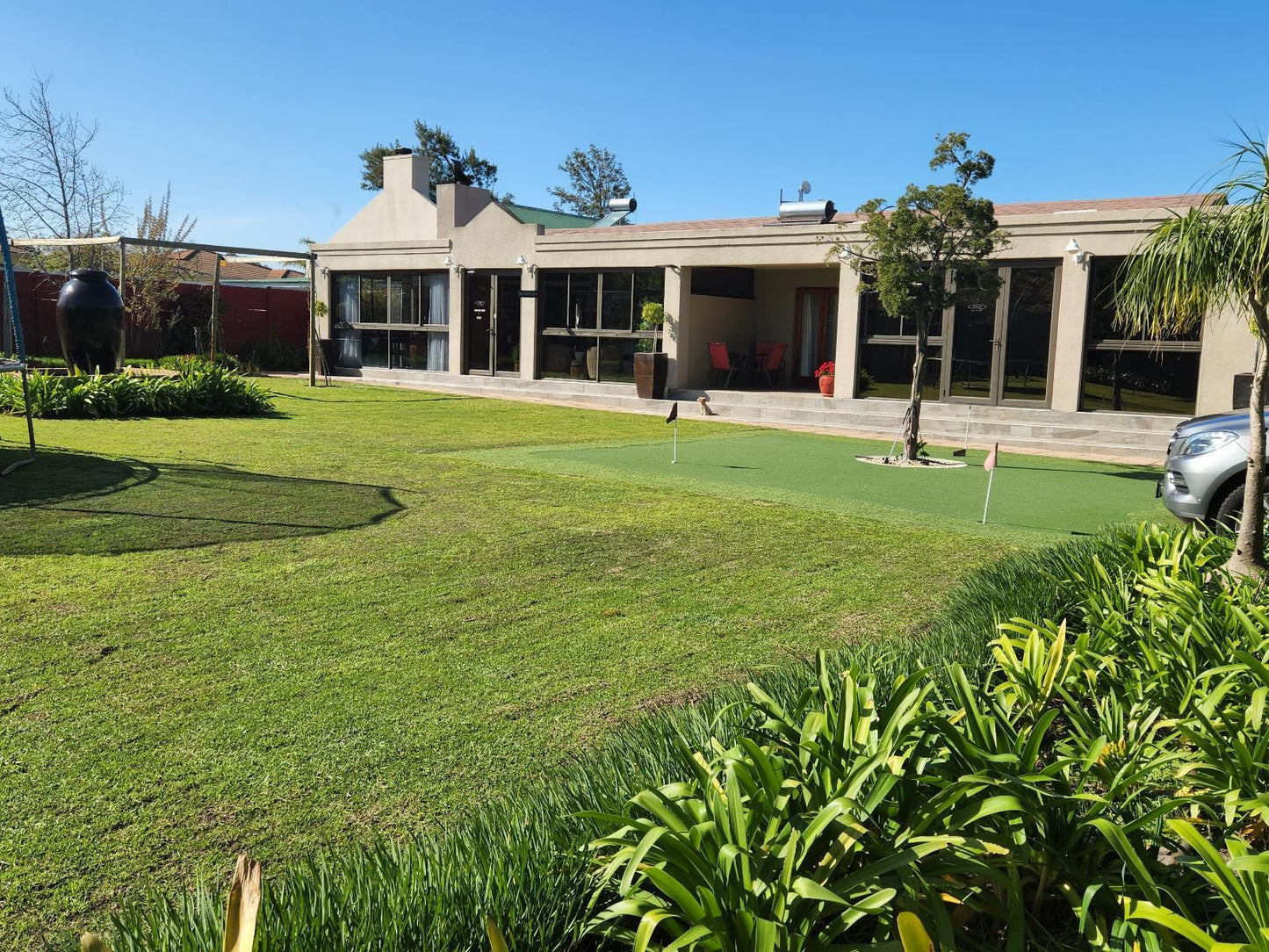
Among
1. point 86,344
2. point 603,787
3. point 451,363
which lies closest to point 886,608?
point 603,787

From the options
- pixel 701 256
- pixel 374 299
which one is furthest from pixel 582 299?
pixel 374 299

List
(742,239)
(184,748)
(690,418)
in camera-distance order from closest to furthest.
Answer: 1. (184,748)
2. (690,418)
3. (742,239)

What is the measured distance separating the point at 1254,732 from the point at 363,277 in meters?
26.7

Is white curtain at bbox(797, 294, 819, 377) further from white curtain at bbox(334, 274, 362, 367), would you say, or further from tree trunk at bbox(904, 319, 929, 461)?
white curtain at bbox(334, 274, 362, 367)

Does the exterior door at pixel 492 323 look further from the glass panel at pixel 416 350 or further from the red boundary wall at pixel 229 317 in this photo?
the red boundary wall at pixel 229 317

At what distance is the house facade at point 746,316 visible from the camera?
15984mm

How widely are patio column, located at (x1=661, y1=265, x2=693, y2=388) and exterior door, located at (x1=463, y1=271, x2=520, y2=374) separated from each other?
4681 mm

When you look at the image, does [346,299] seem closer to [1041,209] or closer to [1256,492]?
[1041,209]

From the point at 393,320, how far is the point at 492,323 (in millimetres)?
3661

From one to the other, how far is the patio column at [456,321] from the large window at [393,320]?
400mm

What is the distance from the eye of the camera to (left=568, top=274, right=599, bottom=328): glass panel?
22.3 metres

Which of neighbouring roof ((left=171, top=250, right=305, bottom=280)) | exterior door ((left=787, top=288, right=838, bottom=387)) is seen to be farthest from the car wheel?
neighbouring roof ((left=171, top=250, right=305, bottom=280))

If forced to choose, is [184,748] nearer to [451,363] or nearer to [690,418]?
[690,418]

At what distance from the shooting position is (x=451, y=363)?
24938 millimetres
